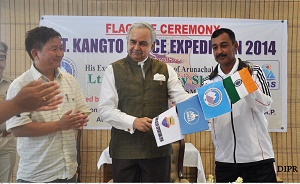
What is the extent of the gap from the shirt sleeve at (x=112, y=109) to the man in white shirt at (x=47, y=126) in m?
0.06

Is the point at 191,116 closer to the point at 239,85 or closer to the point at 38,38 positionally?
the point at 239,85

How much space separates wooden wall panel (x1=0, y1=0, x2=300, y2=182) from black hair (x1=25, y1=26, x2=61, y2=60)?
0.09 metres

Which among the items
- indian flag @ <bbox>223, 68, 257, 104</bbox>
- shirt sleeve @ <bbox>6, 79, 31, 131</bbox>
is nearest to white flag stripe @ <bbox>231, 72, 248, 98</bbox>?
indian flag @ <bbox>223, 68, 257, 104</bbox>

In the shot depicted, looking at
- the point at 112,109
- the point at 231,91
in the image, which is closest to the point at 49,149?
the point at 112,109

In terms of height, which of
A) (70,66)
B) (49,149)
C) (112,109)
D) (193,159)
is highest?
(70,66)

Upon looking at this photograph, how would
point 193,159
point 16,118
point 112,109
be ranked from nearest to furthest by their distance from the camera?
point 16,118, point 112,109, point 193,159

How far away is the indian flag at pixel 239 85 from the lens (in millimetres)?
897

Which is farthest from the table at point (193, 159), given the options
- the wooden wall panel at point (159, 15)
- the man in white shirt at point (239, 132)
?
the man in white shirt at point (239, 132)

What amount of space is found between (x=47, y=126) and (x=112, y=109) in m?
0.18

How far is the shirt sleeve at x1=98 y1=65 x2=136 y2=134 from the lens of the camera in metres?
0.96

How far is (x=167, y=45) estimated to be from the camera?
1.27 m

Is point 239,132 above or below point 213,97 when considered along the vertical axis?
below

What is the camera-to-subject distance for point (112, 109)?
97 centimetres

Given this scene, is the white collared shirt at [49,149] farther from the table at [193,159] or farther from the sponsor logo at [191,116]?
the table at [193,159]
